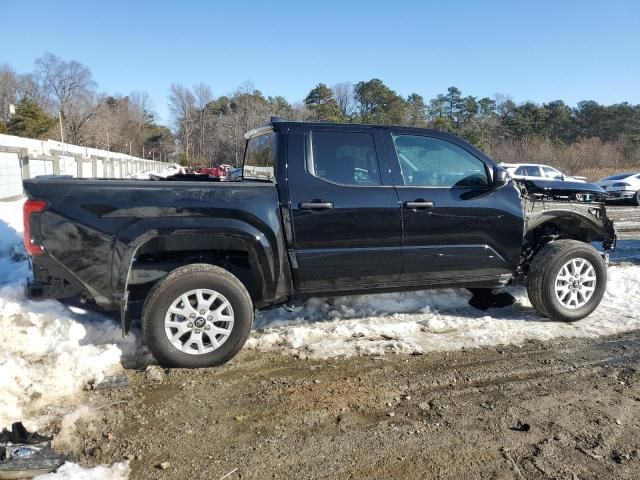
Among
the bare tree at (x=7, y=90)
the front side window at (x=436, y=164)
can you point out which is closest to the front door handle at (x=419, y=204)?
the front side window at (x=436, y=164)

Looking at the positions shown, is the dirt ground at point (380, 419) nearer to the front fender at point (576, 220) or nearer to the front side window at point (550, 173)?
the front fender at point (576, 220)

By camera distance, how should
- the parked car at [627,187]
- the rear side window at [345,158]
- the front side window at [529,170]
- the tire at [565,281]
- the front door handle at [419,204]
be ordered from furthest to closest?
the front side window at [529,170], the parked car at [627,187], the tire at [565,281], the front door handle at [419,204], the rear side window at [345,158]

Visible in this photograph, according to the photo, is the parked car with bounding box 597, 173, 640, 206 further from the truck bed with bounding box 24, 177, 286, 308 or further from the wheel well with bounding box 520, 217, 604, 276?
the truck bed with bounding box 24, 177, 286, 308

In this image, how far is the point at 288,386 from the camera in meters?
3.46

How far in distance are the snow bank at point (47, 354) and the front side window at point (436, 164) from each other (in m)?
2.82

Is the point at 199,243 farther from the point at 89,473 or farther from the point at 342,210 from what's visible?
the point at 89,473

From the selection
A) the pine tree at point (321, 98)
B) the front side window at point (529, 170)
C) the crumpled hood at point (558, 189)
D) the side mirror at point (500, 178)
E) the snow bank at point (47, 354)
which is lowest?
the snow bank at point (47, 354)

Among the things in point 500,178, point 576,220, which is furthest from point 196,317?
point 576,220

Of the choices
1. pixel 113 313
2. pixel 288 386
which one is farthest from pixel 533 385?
pixel 113 313

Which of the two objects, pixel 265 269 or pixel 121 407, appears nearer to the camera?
pixel 121 407

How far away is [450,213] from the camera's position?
174 inches

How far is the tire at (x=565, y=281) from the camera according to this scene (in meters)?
4.74

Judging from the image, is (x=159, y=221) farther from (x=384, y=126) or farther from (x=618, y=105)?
(x=618, y=105)

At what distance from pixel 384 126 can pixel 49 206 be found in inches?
110
